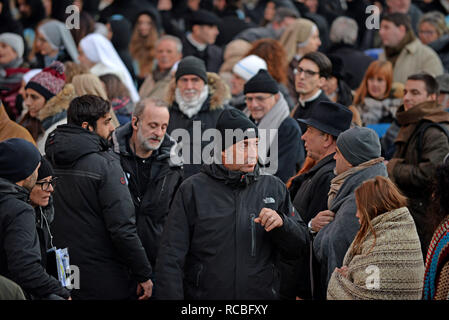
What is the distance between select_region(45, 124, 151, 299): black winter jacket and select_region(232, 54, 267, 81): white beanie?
130 inches

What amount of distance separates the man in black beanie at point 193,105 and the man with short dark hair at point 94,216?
194 centimetres

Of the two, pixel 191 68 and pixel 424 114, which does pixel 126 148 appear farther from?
pixel 424 114

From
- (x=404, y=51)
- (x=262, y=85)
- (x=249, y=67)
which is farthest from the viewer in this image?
(x=404, y=51)

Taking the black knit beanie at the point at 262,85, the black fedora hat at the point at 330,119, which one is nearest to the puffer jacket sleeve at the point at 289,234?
the black fedora hat at the point at 330,119

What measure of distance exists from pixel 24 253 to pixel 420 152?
3.87m

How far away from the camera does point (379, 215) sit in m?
4.68

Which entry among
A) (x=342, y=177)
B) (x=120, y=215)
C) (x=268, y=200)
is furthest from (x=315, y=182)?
(x=120, y=215)

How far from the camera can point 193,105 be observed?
7.96 metres

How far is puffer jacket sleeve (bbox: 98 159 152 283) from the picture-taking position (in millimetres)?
5773

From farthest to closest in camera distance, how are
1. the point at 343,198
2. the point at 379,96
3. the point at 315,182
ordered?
the point at 379,96 → the point at 315,182 → the point at 343,198

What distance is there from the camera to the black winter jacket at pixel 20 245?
4.65 meters

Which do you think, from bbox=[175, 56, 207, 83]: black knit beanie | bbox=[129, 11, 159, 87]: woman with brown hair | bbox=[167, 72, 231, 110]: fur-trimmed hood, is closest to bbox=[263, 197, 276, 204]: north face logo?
bbox=[167, 72, 231, 110]: fur-trimmed hood

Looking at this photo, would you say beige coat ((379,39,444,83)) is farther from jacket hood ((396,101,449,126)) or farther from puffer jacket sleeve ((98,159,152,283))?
puffer jacket sleeve ((98,159,152,283))
